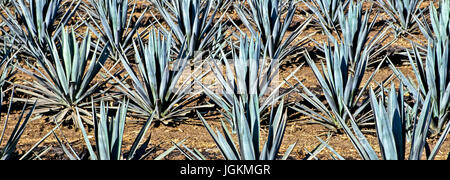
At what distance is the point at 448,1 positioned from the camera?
3.18 metres

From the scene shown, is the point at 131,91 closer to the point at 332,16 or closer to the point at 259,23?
the point at 259,23

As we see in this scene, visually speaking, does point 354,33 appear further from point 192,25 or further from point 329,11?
point 192,25

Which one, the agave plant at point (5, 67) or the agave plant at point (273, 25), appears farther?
the agave plant at point (273, 25)

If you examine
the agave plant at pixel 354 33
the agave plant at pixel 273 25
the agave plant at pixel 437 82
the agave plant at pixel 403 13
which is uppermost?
the agave plant at pixel 403 13

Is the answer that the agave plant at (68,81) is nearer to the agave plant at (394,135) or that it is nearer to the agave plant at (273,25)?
the agave plant at (273,25)

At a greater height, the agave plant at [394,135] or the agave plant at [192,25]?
the agave plant at [192,25]

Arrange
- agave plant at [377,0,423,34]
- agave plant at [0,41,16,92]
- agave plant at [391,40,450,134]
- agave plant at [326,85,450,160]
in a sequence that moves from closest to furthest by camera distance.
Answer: agave plant at [326,85,450,160], agave plant at [391,40,450,134], agave plant at [0,41,16,92], agave plant at [377,0,423,34]

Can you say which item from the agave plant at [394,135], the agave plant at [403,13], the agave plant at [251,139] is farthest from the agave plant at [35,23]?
the agave plant at [403,13]

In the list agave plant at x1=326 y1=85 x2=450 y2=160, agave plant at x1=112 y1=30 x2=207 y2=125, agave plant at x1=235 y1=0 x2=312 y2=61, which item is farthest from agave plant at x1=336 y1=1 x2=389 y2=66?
agave plant at x1=326 y1=85 x2=450 y2=160

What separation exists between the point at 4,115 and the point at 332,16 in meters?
2.76

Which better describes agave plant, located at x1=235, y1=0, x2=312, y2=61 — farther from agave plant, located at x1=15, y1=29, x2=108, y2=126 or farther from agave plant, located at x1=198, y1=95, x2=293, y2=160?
agave plant, located at x1=198, y1=95, x2=293, y2=160

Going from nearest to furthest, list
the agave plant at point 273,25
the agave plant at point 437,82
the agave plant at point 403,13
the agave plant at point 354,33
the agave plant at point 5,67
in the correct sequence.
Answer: the agave plant at point 437,82 → the agave plant at point 5,67 → the agave plant at point 354,33 → the agave plant at point 273,25 → the agave plant at point 403,13

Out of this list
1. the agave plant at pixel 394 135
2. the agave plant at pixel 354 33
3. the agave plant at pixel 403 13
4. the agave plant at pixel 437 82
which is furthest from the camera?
the agave plant at pixel 403 13
